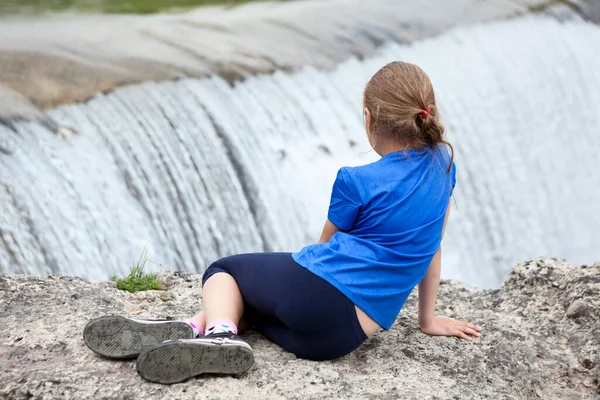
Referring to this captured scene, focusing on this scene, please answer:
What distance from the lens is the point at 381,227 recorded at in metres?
2.58

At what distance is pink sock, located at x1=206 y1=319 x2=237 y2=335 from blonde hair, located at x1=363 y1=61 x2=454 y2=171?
74 centimetres

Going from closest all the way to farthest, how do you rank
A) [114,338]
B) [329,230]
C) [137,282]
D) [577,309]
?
[114,338]
[329,230]
[577,309]
[137,282]

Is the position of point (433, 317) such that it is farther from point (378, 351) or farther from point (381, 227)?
point (381, 227)

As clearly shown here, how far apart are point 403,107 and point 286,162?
412 centimetres

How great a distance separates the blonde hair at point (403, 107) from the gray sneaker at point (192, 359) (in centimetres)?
80

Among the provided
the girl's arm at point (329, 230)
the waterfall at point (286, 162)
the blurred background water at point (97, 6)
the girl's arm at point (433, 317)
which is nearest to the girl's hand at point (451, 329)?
the girl's arm at point (433, 317)

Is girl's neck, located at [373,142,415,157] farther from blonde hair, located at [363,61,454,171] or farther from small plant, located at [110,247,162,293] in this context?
small plant, located at [110,247,162,293]

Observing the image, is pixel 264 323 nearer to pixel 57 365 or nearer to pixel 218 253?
pixel 57 365

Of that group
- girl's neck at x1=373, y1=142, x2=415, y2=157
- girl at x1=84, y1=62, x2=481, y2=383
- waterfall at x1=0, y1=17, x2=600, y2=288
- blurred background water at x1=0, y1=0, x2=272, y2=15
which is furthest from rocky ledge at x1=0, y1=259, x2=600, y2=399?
blurred background water at x1=0, y1=0, x2=272, y2=15

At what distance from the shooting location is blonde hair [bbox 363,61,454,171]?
2.58m

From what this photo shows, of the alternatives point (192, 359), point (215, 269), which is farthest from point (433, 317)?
point (192, 359)

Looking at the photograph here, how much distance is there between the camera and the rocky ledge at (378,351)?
2.41 m

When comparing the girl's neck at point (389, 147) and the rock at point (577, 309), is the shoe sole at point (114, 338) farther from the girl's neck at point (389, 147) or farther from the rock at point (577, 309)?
the rock at point (577, 309)

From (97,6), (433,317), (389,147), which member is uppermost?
(97,6)
